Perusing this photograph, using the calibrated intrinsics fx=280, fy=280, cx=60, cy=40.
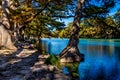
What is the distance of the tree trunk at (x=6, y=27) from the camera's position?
81.6ft

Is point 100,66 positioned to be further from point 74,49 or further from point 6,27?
point 6,27

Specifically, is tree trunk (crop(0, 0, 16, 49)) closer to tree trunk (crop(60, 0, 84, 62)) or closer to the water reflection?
tree trunk (crop(60, 0, 84, 62))

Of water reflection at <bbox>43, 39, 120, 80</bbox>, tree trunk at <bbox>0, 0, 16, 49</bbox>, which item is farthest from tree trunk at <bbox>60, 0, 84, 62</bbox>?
tree trunk at <bbox>0, 0, 16, 49</bbox>

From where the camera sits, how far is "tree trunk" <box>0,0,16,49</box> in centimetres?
2488

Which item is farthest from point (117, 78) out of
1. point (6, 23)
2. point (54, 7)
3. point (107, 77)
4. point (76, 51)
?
point (54, 7)

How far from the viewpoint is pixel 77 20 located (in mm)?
26328

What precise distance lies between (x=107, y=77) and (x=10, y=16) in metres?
14.2

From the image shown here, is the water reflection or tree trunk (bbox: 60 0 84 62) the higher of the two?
tree trunk (bbox: 60 0 84 62)

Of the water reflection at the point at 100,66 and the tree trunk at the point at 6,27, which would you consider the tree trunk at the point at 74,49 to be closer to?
the water reflection at the point at 100,66

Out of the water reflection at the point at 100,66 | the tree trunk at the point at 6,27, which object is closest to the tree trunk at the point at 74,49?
the water reflection at the point at 100,66

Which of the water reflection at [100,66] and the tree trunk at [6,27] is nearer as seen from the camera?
the water reflection at [100,66]

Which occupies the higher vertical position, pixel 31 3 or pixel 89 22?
pixel 31 3

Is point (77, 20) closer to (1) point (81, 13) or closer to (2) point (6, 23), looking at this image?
(1) point (81, 13)

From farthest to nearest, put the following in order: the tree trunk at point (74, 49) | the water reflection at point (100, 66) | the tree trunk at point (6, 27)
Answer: the tree trunk at point (6, 27) < the tree trunk at point (74, 49) < the water reflection at point (100, 66)
